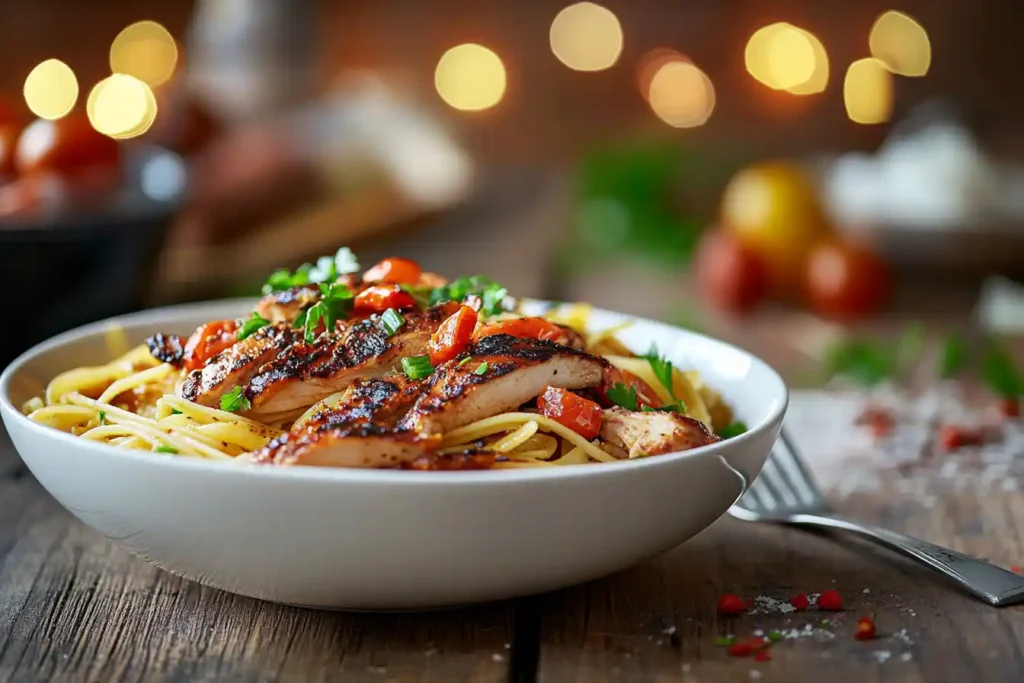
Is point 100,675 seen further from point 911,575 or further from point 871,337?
point 871,337

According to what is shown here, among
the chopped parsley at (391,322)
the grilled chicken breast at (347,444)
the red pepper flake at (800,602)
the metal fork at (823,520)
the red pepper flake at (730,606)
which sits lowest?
the metal fork at (823,520)

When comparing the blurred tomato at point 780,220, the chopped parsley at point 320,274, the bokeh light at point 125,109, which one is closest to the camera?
the chopped parsley at point 320,274

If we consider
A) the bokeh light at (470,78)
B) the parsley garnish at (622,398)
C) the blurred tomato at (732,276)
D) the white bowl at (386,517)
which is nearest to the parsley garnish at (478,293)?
the parsley garnish at (622,398)

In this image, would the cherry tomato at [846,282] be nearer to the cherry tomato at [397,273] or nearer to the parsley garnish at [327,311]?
the cherry tomato at [397,273]

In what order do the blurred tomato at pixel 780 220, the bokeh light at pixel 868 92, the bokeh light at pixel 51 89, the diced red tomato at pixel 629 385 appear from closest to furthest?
the diced red tomato at pixel 629 385, the blurred tomato at pixel 780 220, the bokeh light at pixel 51 89, the bokeh light at pixel 868 92

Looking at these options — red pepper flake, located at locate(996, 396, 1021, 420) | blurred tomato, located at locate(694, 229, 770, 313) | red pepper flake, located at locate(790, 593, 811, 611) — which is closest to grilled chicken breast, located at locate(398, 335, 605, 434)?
red pepper flake, located at locate(790, 593, 811, 611)

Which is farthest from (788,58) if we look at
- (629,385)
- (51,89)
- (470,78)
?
(629,385)

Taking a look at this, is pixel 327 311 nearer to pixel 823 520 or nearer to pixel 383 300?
pixel 383 300

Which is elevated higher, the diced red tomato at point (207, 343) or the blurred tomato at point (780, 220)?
the diced red tomato at point (207, 343)
